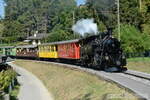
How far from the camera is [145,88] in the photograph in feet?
68.4

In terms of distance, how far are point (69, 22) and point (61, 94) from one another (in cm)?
7221

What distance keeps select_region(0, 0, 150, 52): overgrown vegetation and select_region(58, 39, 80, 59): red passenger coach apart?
9.90 meters

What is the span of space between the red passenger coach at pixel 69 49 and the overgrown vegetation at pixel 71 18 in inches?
390

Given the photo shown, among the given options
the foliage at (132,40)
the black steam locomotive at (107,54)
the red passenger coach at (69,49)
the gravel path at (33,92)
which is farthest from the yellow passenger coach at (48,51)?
the black steam locomotive at (107,54)

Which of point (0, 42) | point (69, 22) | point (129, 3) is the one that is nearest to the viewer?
point (129, 3)

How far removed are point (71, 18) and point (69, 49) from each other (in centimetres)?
5691

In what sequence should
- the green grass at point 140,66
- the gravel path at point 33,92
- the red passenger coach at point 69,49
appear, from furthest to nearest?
the red passenger coach at point 69,49
the green grass at point 140,66
the gravel path at point 33,92

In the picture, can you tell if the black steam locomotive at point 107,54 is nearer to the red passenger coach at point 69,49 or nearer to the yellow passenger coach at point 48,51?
the red passenger coach at point 69,49

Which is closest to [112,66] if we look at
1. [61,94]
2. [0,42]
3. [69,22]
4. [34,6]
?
[61,94]

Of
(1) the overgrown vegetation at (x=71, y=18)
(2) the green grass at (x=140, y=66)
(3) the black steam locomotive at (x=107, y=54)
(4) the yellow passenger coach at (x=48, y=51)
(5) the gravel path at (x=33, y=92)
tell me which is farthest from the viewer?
(1) the overgrown vegetation at (x=71, y=18)

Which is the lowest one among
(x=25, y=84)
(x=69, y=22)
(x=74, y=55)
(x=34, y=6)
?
(x=25, y=84)

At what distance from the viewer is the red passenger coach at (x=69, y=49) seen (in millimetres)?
41156

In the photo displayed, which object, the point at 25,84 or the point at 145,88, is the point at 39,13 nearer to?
the point at 25,84

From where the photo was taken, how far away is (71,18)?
102 metres
